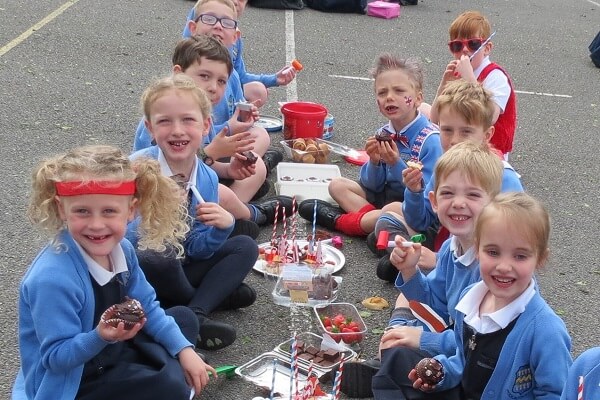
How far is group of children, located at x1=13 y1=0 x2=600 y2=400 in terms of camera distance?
293cm

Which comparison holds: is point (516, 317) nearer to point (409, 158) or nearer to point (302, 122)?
point (409, 158)

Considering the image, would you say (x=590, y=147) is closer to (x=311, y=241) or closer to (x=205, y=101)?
(x=311, y=241)

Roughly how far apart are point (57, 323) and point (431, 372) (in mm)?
1392

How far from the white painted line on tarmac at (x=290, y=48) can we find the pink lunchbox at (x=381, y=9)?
1.38m

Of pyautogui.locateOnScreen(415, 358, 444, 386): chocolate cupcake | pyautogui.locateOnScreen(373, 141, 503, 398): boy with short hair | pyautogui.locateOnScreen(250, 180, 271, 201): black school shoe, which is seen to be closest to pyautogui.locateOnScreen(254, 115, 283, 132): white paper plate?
pyautogui.locateOnScreen(250, 180, 271, 201): black school shoe

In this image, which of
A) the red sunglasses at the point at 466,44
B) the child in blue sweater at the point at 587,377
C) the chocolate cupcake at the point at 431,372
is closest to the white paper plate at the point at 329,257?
the chocolate cupcake at the point at 431,372

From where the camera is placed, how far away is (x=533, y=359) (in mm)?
2910

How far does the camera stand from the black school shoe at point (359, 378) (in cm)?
362

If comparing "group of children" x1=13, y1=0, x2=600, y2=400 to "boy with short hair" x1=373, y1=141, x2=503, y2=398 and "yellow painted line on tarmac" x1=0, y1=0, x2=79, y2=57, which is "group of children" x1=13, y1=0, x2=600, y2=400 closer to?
"boy with short hair" x1=373, y1=141, x2=503, y2=398

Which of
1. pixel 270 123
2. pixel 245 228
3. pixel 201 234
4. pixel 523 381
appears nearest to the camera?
pixel 523 381

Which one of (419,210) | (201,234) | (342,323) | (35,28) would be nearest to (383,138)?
(419,210)

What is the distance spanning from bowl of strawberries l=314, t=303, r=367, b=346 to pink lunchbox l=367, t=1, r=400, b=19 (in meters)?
10.3

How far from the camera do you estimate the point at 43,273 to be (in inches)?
113

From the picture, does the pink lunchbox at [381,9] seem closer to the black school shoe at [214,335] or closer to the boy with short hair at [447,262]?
the boy with short hair at [447,262]
